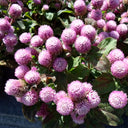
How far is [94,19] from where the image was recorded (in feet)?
4.40

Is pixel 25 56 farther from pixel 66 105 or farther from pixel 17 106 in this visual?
pixel 17 106

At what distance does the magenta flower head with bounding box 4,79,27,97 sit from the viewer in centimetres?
92

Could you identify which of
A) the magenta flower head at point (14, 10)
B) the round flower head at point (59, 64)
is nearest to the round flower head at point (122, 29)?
the round flower head at point (59, 64)

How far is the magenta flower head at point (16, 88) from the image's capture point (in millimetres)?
919

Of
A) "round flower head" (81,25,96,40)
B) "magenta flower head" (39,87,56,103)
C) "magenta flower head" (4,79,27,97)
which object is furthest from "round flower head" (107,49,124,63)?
"magenta flower head" (4,79,27,97)

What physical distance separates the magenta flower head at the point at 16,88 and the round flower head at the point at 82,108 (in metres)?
0.28

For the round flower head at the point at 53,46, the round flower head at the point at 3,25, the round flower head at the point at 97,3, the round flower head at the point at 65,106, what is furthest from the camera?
the round flower head at the point at 97,3

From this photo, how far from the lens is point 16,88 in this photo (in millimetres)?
918

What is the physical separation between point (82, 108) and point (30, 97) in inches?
10.5

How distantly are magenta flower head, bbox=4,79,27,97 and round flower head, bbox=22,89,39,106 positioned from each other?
0.08 ft

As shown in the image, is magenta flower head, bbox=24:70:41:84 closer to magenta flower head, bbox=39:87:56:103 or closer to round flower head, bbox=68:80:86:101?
magenta flower head, bbox=39:87:56:103

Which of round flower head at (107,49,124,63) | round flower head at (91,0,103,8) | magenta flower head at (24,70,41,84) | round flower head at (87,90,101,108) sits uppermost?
round flower head at (91,0,103,8)

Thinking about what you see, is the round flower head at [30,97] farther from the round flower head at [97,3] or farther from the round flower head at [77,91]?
the round flower head at [97,3]

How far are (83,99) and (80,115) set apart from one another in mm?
83
